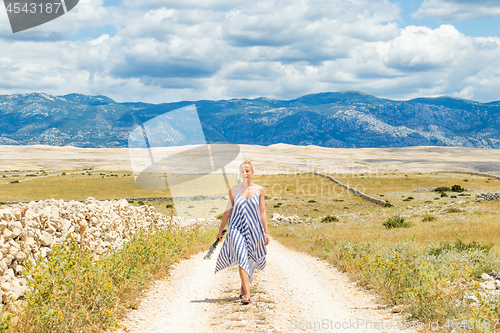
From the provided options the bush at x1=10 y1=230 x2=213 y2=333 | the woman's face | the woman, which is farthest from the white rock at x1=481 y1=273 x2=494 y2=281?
the bush at x1=10 y1=230 x2=213 y2=333

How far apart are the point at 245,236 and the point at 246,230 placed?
0.17 meters

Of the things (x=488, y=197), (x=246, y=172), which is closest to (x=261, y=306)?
(x=246, y=172)

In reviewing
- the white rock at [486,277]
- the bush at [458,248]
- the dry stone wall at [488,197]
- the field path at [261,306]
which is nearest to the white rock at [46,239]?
the field path at [261,306]

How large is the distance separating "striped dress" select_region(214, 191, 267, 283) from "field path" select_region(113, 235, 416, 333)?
1.03 metres

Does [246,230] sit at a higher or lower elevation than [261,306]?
higher

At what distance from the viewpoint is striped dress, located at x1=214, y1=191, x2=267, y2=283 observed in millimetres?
8789

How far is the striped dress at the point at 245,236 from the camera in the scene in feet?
28.8

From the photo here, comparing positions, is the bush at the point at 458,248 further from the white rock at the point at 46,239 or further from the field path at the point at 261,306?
the white rock at the point at 46,239

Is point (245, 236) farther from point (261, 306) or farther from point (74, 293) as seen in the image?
point (74, 293)

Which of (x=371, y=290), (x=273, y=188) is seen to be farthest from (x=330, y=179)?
(x=371, y=290)

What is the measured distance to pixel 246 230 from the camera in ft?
29.2

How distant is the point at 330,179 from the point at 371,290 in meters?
81.7

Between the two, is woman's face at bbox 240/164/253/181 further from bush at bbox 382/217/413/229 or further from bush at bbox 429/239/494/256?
bush at bbox 382/217/413/229

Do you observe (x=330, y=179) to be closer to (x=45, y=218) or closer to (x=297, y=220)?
(x=297, y=220)
